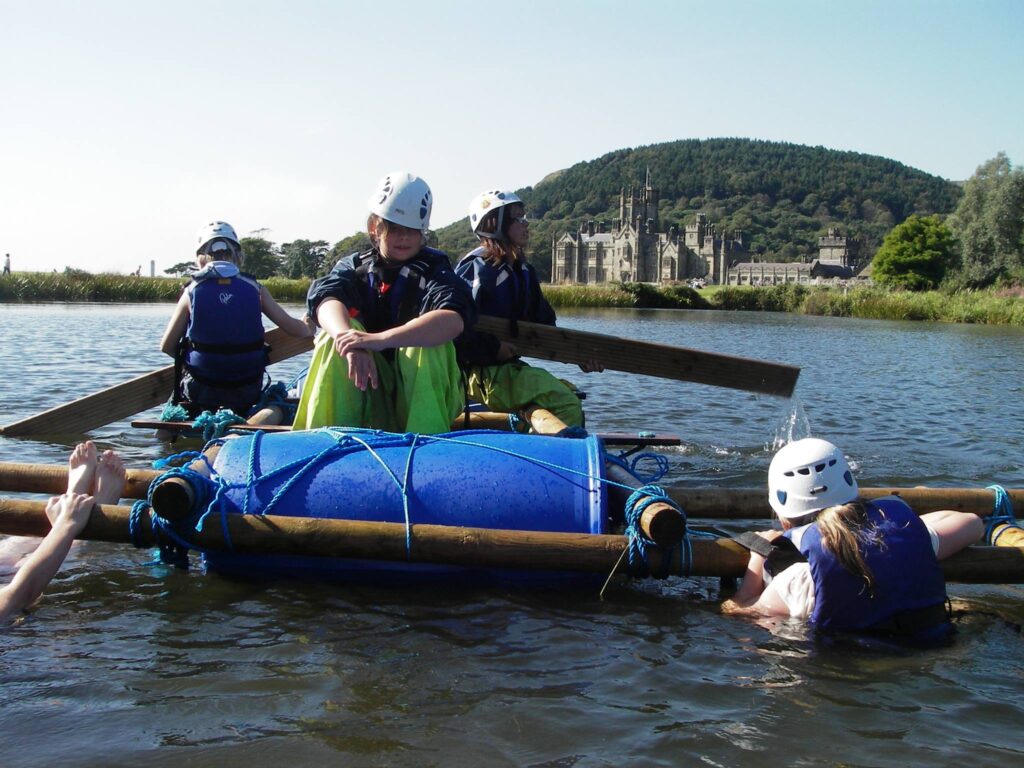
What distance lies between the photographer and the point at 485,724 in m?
3.83

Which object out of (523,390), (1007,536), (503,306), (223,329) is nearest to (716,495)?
(1007,536)

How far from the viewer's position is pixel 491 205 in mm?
7621

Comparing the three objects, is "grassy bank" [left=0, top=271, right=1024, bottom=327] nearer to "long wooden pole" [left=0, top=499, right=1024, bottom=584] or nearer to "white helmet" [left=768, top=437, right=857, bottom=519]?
"long wooden pole" [left=0, top=499, right=1024, bottom=584]

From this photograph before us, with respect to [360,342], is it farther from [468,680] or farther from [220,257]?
[220,257]

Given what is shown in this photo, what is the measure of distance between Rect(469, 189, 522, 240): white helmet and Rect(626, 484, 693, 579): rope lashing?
3.36 m

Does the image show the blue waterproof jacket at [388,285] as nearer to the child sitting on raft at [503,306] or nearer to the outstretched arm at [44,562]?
the child sitting on raft at [503,306]

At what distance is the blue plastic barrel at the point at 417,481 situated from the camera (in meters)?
4.81

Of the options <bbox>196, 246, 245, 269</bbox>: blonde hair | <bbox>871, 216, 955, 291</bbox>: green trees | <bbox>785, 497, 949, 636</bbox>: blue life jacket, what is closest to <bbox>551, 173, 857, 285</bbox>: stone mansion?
<bbox>871, 216, 955, 291</bbox>: green trees

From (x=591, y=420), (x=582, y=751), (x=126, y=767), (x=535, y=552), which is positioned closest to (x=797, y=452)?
(x=535, y=552)

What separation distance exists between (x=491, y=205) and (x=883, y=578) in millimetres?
4281

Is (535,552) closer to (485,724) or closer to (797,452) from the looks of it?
(485,724)

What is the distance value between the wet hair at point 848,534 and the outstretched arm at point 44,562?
3463 mm

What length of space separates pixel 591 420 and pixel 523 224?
5.59 metres

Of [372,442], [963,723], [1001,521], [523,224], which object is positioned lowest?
[963,723]
